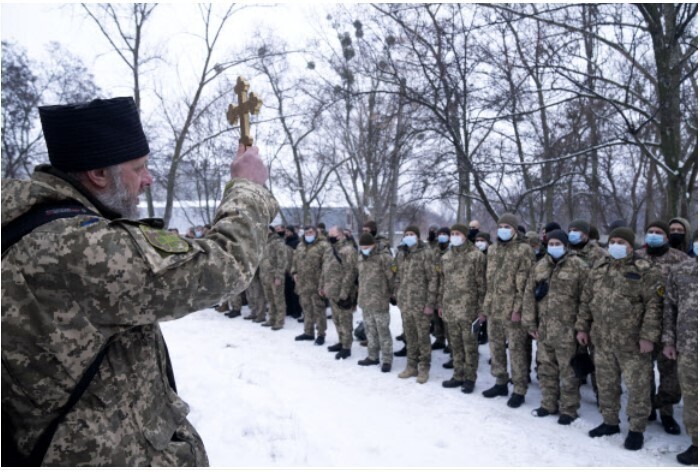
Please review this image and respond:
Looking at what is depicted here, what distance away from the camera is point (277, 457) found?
4316mm

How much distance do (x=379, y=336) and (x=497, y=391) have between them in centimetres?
207

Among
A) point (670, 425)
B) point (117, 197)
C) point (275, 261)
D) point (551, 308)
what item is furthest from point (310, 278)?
point (117, 197)

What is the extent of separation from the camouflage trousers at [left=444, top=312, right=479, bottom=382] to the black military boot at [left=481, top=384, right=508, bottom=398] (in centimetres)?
27

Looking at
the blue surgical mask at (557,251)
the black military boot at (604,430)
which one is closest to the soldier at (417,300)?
the blue surgical mask at (557,251)

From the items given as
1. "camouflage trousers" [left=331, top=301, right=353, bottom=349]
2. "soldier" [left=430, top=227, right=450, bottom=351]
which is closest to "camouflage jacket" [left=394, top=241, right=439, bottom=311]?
"soldier" [left=430, top=227, right=450, bottom=351]

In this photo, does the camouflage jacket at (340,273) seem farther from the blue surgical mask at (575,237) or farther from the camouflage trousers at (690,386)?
the camouflage trousers at (690,386)

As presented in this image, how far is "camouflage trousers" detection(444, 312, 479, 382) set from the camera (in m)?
6.66

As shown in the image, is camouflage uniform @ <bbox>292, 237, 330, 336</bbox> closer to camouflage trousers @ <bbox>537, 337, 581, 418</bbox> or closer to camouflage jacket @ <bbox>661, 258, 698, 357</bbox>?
camouflage trousers @ <bbox>537, 337, 581, 418</bbox>

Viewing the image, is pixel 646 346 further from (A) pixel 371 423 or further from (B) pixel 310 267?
(B) pixel 310 267

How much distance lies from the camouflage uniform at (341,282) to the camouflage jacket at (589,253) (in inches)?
154

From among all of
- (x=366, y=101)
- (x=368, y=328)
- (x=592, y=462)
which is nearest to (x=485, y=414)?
(x=592, y=462)

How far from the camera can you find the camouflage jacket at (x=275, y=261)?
35.8 ft

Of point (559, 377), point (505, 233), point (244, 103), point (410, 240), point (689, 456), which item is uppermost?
point (244, 103)

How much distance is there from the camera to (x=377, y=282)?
7.85m
